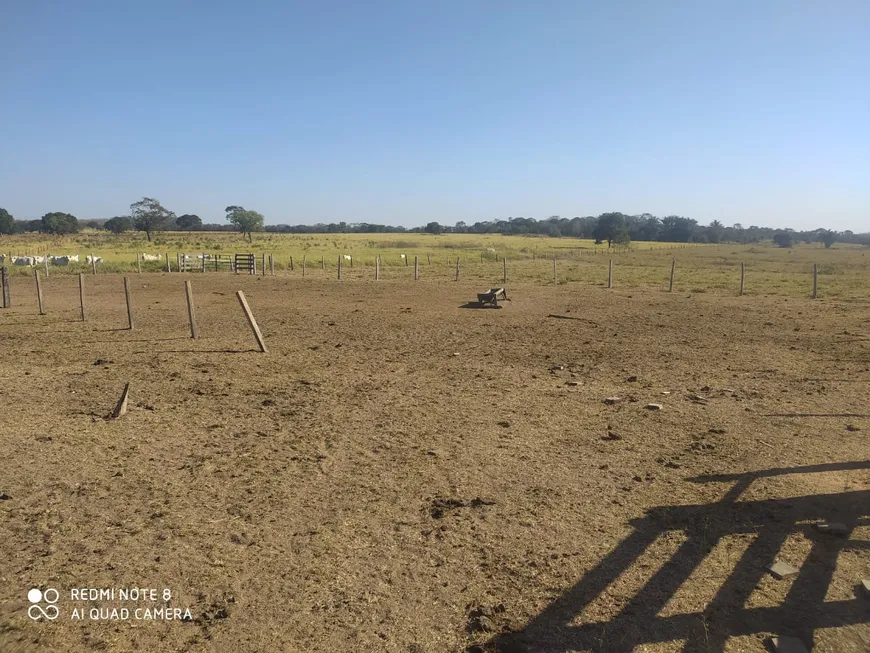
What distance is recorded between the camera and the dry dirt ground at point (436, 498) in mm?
3732

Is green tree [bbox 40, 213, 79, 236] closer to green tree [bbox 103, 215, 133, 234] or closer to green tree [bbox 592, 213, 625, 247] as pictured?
green tree [bbox 103, 215, 133, 234]

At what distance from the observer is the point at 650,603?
3.91 metres

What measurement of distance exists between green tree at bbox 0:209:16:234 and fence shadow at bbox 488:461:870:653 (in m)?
119

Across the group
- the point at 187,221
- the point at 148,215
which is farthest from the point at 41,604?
the point at 187,221

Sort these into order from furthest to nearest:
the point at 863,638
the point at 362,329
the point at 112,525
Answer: the point at 362,329, the point at 112,525, the point at 863,638

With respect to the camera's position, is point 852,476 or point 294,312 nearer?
point 852,476

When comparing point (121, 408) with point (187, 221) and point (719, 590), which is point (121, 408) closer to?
point (719, 590)

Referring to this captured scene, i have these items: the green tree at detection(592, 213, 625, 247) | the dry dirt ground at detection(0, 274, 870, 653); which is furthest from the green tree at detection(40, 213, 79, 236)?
the dry dirt ground at detection(0, 274, 870, 653)

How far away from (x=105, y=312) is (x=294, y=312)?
5.42 meters

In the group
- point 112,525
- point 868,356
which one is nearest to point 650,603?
point 112,525

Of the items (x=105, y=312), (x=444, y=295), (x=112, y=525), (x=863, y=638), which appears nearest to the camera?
(x=863, y=638)

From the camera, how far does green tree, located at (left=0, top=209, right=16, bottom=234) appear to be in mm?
98338

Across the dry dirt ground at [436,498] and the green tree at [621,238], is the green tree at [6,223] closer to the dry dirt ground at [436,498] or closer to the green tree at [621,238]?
the green tree at [621,238]

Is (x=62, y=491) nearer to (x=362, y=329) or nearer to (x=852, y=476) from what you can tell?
(x=852, y=476)
